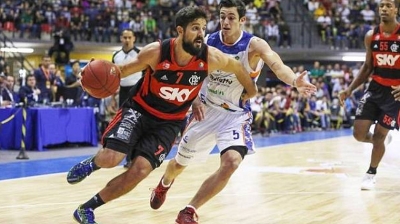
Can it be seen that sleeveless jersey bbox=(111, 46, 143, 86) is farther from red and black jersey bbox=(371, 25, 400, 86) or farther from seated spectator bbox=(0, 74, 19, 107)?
seated spectator bbox=(0, 74, 19, 107)

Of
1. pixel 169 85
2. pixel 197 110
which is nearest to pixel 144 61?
pixel 169 85

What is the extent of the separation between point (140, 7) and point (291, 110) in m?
7.48

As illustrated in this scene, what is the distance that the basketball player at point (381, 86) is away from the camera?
800 centimetres

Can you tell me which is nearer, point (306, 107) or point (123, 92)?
point (123, 92)

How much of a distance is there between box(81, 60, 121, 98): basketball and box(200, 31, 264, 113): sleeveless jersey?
1.13 m

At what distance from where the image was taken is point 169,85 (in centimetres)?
533

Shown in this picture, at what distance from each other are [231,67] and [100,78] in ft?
3.66

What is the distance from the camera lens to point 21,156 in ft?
37.8

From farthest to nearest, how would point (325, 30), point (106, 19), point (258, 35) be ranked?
point (325, 30) < point (258, 35) < point (106, 19)

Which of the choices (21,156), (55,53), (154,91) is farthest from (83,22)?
(154,91)

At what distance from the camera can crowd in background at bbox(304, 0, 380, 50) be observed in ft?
92.0

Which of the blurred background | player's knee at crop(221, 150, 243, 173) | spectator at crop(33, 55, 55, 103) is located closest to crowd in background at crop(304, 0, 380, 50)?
the blurred background

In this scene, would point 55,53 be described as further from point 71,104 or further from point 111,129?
point 111,129

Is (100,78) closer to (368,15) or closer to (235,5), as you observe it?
(235,5)
